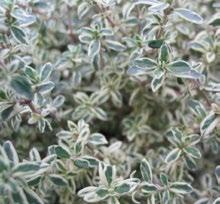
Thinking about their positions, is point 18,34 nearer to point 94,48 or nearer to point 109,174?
point 94,48

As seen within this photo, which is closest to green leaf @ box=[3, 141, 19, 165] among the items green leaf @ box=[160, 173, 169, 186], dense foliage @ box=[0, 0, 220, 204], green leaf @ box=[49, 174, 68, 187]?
dense foliage @ box=[0, 0, 220, 204]

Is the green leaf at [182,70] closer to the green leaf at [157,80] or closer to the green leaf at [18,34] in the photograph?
the green leaf at [157,80]

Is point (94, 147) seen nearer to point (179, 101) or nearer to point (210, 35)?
point (179, 101)

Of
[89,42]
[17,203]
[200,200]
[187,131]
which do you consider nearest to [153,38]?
[89,42]

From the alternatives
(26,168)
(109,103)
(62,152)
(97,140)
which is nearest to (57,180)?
(62,152)

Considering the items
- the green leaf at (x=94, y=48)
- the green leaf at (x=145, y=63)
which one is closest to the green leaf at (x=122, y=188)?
the green leaf at (x=145, y=63)
